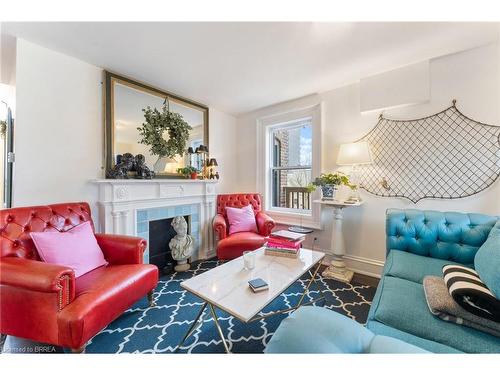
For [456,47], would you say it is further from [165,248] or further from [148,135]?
[165,248]

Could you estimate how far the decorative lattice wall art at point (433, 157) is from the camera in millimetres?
1898

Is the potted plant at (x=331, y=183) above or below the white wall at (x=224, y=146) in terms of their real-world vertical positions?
below

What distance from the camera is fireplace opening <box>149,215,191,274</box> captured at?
2586mm

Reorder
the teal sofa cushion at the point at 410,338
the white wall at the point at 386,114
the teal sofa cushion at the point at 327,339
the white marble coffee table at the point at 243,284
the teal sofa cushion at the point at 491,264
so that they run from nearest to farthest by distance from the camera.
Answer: the teal sofa cushion at the point at 327,339, the teal sofa cushion at the point at 410,338, the teal sofa cushion at the point at 491,264, the white marble coffee table at the point at 243,284, the white wall at the point at 386,114

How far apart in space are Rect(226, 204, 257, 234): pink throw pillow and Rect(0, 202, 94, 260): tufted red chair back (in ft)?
5.17

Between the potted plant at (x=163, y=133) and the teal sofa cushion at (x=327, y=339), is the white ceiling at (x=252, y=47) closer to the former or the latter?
the potted plant at (x=163, y=133)

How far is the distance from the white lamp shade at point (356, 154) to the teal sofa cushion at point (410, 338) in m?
1.67

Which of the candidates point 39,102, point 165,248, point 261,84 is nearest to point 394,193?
point 261,84

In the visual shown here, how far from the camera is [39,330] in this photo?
120 centimetres

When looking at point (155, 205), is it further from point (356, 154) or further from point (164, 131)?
point (356, 154)

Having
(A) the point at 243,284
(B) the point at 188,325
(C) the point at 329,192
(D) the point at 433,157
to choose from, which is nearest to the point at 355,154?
(C) the point at 329,192

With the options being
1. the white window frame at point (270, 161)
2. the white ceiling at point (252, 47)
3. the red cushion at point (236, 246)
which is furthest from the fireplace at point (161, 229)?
the white ceiling at point (252, 47)

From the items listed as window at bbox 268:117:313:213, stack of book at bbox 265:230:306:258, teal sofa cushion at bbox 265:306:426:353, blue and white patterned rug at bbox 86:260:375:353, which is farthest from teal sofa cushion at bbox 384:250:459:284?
window at bbox 268:117:313:213

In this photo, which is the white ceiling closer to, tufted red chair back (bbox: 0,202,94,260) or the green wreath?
the green wreath
